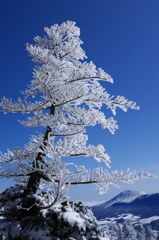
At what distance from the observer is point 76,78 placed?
7.77 metres

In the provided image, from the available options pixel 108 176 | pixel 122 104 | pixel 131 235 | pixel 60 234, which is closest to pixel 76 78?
pixel 122 104

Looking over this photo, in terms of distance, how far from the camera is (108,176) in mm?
6445

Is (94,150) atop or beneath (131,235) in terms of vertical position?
atop

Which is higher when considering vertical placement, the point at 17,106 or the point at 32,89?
the point at 32,89

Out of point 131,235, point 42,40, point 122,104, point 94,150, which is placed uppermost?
point 42,40

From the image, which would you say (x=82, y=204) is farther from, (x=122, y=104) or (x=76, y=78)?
(x=76, y=78)

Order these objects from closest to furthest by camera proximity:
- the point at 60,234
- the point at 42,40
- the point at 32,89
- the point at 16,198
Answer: the point at 60,234 → the point at 16,198 → the point at 32,89 → the point at 42,40

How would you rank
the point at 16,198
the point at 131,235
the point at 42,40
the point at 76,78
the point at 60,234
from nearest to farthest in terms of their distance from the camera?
the point at 60,234 → the point at 16,198 → the point at 76,78 → the point at 42,40 → the point at 131,235

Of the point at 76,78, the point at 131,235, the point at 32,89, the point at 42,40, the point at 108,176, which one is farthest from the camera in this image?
the point at 131,235

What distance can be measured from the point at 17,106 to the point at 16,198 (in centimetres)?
346

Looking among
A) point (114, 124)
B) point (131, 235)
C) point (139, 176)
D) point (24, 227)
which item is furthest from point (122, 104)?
point (131, 235)

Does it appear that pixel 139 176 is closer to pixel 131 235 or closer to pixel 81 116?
pixel 81 116

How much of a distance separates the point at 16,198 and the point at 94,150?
11.2ft

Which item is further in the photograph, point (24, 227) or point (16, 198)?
point (16, 198)
